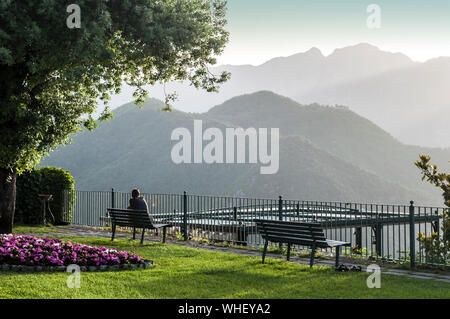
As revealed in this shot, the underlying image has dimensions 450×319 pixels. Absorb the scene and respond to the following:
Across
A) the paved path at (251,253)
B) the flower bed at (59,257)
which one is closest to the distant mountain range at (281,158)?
the paved path at (251,253)

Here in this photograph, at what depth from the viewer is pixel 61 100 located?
1524cm

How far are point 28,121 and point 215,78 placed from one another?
223 inches

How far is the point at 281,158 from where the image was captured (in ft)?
367

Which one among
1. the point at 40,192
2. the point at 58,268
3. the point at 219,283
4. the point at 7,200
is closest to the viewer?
the point at 219,283

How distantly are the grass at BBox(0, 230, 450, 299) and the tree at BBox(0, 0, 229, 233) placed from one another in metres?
5.15

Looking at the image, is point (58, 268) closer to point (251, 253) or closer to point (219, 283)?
point (219, 283)

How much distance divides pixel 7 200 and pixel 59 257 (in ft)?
22.2

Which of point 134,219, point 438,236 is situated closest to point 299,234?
point 438,236

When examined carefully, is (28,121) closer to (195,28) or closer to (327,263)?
(195,28)

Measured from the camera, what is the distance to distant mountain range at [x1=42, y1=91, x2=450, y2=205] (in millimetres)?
109250

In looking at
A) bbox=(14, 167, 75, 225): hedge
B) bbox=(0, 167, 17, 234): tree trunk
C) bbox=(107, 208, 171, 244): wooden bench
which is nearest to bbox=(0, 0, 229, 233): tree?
bbox=(0, 167, 17, 234): tree trunk

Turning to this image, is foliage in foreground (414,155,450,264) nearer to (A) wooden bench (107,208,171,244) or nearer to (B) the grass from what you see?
(B) the grass

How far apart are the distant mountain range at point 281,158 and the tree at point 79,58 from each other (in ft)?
293
